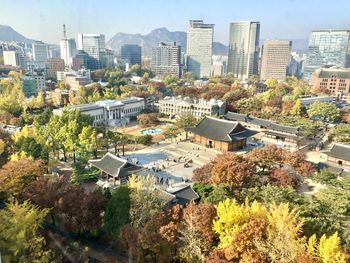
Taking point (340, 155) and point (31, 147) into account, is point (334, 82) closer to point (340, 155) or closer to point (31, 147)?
point (340, 155)

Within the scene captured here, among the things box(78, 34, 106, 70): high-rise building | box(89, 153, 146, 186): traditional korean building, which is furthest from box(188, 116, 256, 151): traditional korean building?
box(78, 34, 106, 70): high-rise building

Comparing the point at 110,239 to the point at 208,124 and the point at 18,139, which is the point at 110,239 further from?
the point at 208,124

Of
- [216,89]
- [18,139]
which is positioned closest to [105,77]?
[216,89]

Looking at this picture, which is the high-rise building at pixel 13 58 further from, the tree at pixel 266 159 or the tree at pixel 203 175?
the tree at pixel 266 159

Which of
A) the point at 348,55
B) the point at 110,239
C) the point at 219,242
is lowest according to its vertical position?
the point at 110,239

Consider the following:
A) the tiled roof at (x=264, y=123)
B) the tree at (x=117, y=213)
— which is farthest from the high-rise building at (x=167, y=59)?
the tree at (x=117, y=213)

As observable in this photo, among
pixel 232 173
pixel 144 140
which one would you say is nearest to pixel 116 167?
pixel 232 173

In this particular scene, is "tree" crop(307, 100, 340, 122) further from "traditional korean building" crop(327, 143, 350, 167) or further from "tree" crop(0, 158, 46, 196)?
"tree" crop(0, 158, 46, 196)
